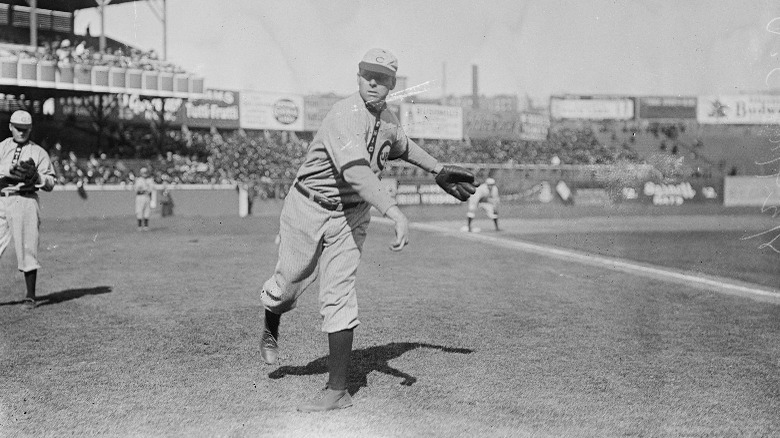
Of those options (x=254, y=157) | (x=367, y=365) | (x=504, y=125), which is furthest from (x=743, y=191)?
(x=367, y=365)

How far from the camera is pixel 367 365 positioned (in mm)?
5641

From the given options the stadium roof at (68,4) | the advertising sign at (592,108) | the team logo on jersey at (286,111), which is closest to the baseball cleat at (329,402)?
the stadium roof at (68,4)

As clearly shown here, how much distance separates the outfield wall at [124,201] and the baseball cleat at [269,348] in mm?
23121

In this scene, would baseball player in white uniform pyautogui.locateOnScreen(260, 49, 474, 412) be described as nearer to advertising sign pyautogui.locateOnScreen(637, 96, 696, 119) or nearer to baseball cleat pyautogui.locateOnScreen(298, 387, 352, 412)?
baseball cleat pyautogui.locateOnScreen(298, 387, 352, 412)

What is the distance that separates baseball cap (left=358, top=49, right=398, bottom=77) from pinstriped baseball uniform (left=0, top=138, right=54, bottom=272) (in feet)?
16.0

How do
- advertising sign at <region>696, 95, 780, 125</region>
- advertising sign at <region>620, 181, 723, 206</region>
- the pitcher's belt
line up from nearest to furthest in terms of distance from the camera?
the pitcher's belt, advertising sign at <region>620, 181, 723, 206</region>, advertising sign at <region>696, 95, 780, 125</region>

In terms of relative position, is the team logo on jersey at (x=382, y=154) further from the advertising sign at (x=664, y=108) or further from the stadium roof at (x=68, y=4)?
the advertising sign at (x=664, y=108)

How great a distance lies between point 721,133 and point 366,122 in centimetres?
5539

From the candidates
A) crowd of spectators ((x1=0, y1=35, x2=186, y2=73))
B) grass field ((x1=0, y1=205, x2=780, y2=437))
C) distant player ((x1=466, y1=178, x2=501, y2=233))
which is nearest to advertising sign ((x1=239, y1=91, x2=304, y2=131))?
crowd of spectators ((x1=0, y1=35, x2=186, y2=73))

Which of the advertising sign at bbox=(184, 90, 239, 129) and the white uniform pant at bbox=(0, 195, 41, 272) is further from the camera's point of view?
the advertising sign at bbox=(184, 90, 239, 129)

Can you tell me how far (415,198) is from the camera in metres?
36.2

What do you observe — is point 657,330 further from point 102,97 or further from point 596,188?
point 596,188

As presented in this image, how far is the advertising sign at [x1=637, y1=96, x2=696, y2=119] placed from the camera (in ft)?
182

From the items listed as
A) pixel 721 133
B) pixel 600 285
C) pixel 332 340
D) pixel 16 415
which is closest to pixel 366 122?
pixel 332 340
